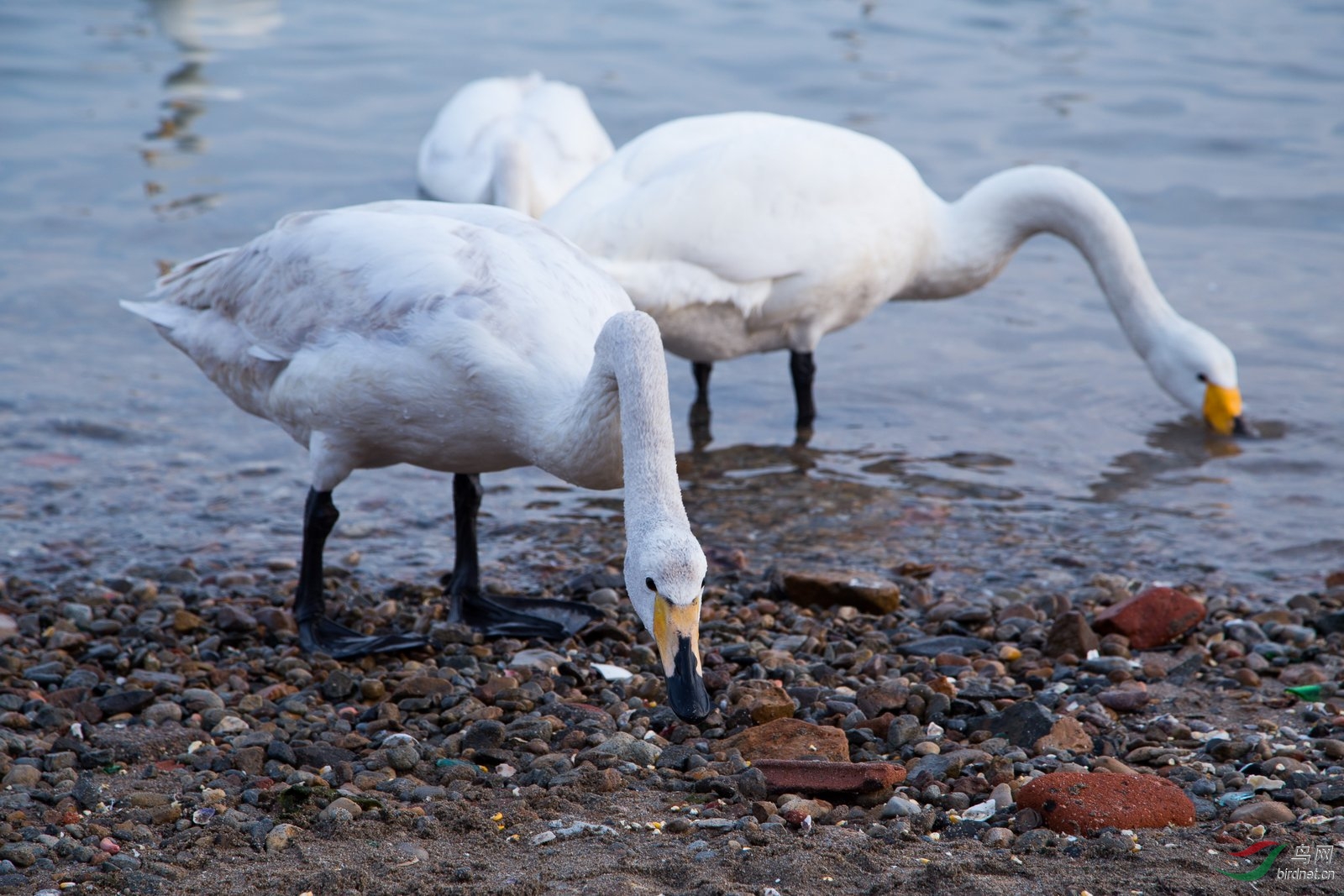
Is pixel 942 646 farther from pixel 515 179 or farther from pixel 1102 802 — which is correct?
pixel 515 179

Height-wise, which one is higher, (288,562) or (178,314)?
(178,314)

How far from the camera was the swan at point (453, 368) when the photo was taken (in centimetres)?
393

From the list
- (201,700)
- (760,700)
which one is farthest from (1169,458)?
(201,700)

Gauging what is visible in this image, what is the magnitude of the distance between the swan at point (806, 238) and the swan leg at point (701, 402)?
1 centimetres

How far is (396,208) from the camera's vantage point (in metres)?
5.27

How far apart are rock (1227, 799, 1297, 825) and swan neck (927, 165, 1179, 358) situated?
4.54m

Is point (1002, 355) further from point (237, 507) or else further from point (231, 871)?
point (231, 871)

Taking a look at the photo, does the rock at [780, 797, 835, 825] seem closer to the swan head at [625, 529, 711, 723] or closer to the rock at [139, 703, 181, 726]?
the swan head at [625, 529, 711, 723]

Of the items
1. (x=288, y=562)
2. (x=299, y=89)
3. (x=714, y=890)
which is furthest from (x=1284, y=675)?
(x=299, y=89)

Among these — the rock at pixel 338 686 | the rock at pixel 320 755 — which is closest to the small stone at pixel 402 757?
the rock at pixel 320 755

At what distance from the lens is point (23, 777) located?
384 centimetres

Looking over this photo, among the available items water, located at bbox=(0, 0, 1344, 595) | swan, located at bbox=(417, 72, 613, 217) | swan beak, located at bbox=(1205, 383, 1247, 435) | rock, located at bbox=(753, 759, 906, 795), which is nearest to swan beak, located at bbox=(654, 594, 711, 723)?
rock, located at bbox=(753, 759, 906, 795)

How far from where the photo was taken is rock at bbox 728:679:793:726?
13.9 feet

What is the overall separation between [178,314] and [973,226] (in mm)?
3959
